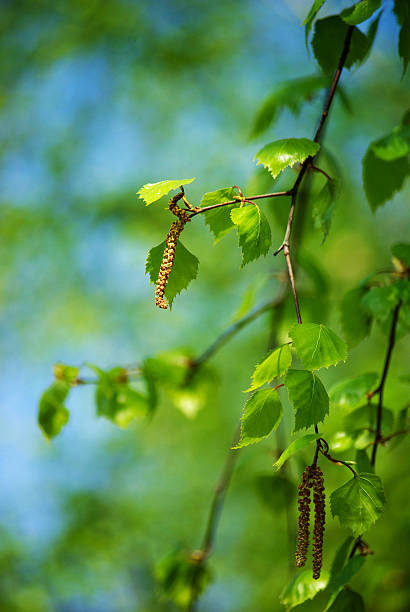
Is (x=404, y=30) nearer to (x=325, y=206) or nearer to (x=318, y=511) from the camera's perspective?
(x=325, y=206)

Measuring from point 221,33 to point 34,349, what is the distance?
232 cm

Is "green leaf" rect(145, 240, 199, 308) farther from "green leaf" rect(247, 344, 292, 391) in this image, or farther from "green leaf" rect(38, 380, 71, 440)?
"green leaf" rect(38, 380, 71, 440)

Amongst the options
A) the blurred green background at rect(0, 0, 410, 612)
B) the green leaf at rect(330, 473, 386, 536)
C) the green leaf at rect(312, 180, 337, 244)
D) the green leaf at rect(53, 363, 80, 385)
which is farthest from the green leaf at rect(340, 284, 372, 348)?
the blurred green background at rect(0, 0, 410, 612)

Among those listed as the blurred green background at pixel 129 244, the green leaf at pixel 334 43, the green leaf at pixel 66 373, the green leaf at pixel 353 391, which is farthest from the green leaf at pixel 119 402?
the blurred green background at pixel 129 244

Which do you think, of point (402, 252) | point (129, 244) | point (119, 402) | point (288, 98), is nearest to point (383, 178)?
point (402, 252)

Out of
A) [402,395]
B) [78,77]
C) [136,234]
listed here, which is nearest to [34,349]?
[136,234]

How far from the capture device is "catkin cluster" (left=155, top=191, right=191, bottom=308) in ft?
1.46

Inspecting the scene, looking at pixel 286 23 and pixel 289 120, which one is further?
pixel 286 23

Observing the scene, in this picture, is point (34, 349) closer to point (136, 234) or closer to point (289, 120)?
point (136, 234)

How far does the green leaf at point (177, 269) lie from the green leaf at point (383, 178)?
36cm

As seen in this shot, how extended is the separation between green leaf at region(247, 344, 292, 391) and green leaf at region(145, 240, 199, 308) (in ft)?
0.38

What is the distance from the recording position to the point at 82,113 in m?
3.39

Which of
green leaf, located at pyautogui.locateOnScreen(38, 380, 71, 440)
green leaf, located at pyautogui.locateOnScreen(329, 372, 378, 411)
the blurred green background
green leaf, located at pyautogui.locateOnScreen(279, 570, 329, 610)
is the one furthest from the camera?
the blurred green background

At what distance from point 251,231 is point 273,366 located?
0.13m
